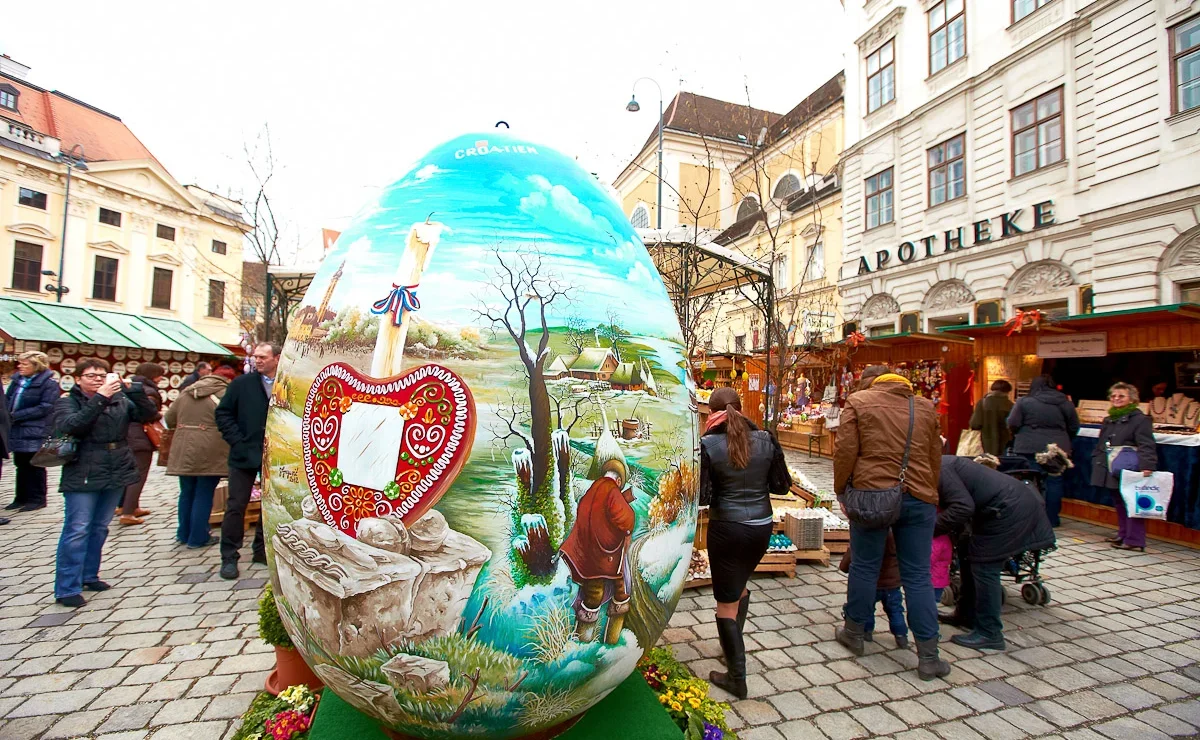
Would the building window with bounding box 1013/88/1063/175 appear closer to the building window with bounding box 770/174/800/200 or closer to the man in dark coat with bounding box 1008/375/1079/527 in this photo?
the man in dark coat with bounding box 1008/375/1079/527

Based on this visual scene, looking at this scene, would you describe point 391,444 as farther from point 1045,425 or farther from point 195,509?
point 1045,425

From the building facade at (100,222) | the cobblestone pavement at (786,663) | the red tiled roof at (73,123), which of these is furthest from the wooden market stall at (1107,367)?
the red tiled roof at (73,123)

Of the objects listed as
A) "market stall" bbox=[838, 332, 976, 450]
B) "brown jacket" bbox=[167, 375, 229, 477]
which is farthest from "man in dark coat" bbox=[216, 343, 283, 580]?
"market stall" bbox=[838, 332, 976, 450]

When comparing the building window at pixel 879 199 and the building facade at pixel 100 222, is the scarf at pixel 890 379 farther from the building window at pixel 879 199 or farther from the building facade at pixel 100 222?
the building facade at pixel 100 222

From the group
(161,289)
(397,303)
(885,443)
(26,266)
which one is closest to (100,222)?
(26,266)

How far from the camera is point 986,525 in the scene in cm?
402

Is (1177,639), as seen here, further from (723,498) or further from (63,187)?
(63,187)

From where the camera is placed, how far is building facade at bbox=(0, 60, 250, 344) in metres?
25.5

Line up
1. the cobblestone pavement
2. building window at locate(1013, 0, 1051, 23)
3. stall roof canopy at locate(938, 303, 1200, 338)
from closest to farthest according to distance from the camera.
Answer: the cobblestone pavement → stall roof canopy at locate(938, 303, 1200, 338) → building window at locate(1013, 0, 1051, 23)

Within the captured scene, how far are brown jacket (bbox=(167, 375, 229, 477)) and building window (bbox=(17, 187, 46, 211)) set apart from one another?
3107 centimetres

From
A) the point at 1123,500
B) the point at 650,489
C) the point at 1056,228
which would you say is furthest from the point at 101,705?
the point at 1056,228

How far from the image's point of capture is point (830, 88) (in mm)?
25859

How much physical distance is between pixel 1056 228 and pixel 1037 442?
426 inches

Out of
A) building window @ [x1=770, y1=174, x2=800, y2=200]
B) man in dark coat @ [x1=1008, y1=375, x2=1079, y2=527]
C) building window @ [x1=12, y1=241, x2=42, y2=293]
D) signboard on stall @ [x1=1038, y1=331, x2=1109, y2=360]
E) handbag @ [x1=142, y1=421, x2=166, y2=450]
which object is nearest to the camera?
handbag @ [x1=142, y1=421, x2=166, y2=450]
